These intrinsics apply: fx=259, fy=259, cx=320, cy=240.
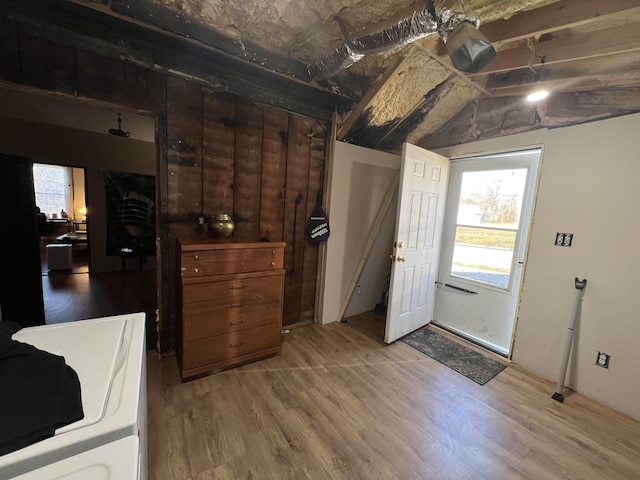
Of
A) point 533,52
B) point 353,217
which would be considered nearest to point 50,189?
point 353,217

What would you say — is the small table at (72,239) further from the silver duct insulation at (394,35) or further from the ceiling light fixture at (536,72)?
the ceiling light fixture at (536,72)

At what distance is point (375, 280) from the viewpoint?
11.5ft

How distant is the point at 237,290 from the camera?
2.04 meters

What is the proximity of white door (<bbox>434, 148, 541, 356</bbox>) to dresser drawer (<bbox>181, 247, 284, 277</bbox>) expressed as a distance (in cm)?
211

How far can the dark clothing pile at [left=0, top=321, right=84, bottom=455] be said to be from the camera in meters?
0.58

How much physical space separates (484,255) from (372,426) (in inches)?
83.5

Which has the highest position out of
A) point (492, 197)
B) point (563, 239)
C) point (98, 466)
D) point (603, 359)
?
point (492, 197)

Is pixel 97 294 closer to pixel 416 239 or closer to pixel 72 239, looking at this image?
pixel 72 239

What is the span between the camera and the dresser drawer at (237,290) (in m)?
1.87

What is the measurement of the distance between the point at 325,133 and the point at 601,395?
326 centimetres

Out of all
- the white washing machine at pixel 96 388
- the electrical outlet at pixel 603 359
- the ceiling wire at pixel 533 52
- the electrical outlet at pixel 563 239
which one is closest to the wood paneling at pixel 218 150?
the white washing machine at pixel 96 388

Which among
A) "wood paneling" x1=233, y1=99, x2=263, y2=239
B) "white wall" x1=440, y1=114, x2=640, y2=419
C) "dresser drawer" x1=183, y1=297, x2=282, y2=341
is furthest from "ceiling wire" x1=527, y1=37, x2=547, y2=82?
"dresser drawer" x1=183, y1=297, x2=282, y2=341

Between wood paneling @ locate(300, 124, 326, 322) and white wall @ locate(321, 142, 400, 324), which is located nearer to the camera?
wood paneling @ locate(300, 124, 326, 322)

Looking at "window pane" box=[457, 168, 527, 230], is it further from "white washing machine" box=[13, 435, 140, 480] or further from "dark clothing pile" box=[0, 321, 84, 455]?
"dark clothing pile" box=[0, 321, 84, 455]
